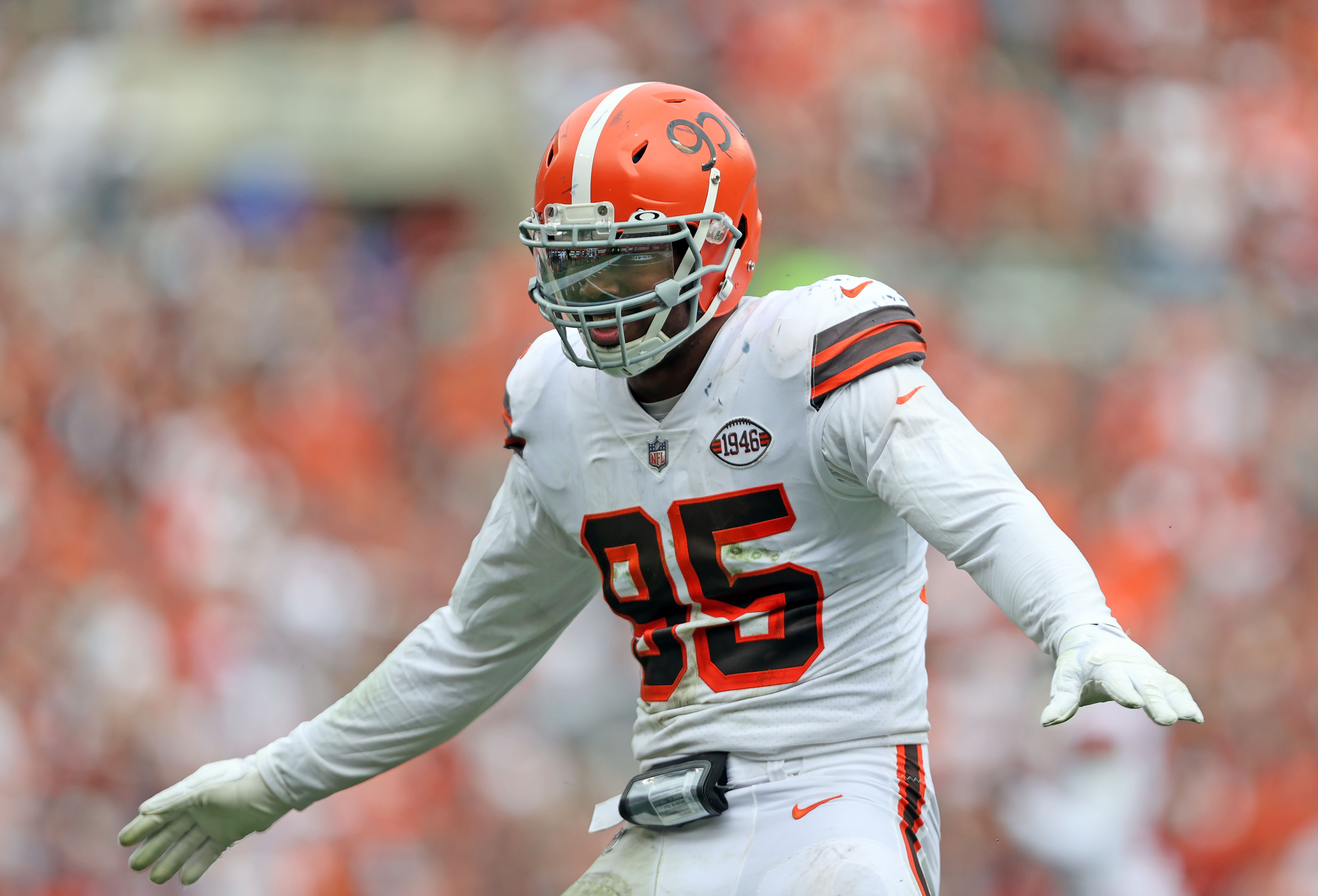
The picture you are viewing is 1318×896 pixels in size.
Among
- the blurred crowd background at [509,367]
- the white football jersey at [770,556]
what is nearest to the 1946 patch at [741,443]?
the white football jersey at [770,556]

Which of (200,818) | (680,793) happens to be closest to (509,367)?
(200,818)

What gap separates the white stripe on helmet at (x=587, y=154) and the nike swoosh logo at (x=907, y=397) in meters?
0.69

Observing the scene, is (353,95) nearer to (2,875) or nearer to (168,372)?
(168,372)

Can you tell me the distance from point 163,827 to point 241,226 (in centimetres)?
630

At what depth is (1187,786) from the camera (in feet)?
19.7

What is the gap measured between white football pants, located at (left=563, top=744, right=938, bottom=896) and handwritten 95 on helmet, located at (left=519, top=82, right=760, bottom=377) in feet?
2.56

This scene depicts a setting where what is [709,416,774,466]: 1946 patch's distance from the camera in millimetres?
2729

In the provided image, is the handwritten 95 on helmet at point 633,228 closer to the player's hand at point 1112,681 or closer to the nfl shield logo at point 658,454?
the nfl shield logo at point 658,454

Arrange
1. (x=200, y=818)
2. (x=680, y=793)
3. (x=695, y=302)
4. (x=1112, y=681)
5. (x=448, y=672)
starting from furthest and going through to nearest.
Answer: (x=200, y=818)
(x=448, y=672)
(x=695, y=302)
(x=680, y=793)
(x=1112, y=681)

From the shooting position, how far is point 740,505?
9.02 ft

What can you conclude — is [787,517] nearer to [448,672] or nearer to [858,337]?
[858,337]

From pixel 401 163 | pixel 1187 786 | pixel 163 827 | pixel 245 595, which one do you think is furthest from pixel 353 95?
pixel 163 827

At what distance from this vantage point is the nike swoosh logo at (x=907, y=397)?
2545mm

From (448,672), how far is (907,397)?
1.27 m
